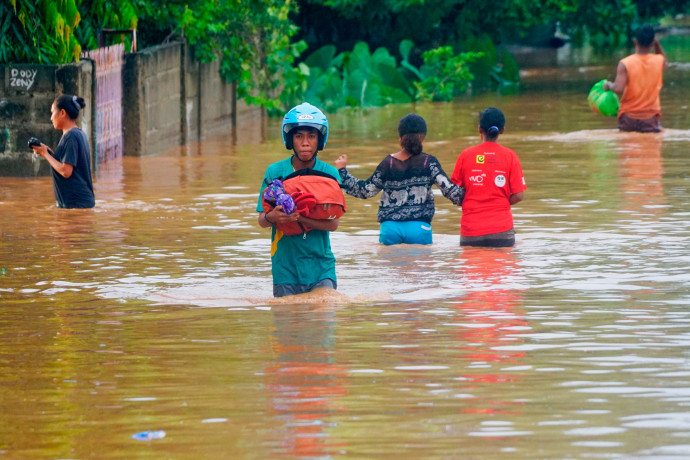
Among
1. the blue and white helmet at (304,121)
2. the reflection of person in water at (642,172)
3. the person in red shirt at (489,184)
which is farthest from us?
the reflection of person in water at (642,172)

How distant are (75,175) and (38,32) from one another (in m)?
4.61

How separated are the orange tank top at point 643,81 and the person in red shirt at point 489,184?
10227mm

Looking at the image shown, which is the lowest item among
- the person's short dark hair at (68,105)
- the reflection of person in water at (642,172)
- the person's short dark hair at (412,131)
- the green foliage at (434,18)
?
the reflection of person in water at (642,172)

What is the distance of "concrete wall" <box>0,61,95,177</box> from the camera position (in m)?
18.3

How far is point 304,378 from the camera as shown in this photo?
287 inches

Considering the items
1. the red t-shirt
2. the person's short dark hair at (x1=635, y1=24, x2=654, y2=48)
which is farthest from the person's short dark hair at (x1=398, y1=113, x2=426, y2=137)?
the person's short dark hair at (x1=635, y1=24, x2=654, y2=48)

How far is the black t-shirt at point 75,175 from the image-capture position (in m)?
14.3

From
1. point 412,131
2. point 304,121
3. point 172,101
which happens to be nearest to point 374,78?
point 172,101

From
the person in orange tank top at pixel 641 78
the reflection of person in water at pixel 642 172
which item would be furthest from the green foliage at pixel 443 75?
the person in orange tank top at pixel 641 78

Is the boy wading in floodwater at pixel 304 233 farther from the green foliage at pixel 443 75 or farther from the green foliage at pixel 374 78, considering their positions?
the green foliage at pixel 443 75

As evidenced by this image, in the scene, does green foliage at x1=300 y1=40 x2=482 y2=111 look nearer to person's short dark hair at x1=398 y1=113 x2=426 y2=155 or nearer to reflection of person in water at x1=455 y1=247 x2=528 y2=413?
person's short dark hair at x1=398 y1=113 x2=426 y2=155

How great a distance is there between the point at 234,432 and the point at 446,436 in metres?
0.93

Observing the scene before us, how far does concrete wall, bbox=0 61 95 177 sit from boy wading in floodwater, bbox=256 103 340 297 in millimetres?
9689

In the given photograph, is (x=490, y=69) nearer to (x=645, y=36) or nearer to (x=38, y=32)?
(x=645, y=36)
